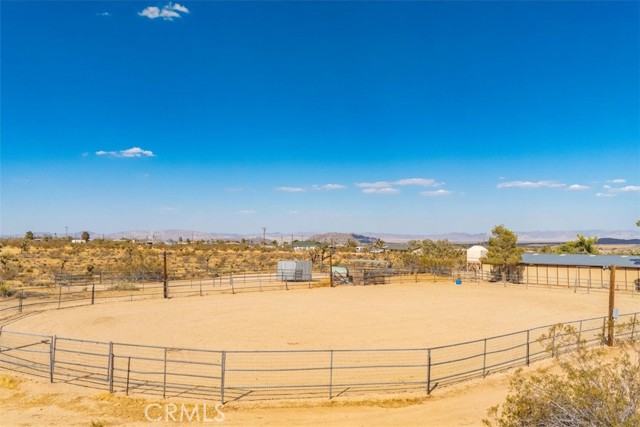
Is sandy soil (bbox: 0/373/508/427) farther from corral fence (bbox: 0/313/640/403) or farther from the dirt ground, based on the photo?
corral fence (bbox: 0/313/640/403)

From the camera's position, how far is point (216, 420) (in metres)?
12.9

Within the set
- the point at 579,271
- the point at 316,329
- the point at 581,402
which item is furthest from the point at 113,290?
the point at 579,271

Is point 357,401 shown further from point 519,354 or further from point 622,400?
point 519,354

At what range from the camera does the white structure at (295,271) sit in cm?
5303

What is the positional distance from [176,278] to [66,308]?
20180 millimetres

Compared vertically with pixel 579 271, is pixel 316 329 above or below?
below

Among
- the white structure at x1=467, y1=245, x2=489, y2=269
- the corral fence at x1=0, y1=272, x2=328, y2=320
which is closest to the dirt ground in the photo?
the corral fence at x1=0, y1=272, x2=328, y2=320

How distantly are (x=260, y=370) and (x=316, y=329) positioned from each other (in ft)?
39.1

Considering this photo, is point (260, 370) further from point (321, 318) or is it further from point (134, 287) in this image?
point (134, 287)

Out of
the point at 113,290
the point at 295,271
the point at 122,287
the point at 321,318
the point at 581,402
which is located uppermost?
the point at 581,402

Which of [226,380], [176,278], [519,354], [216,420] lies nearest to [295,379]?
[226,380]

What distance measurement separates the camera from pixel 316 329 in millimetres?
25750

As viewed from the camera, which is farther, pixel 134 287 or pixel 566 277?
pixel 566 277

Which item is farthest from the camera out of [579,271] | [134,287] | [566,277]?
[566,277]
